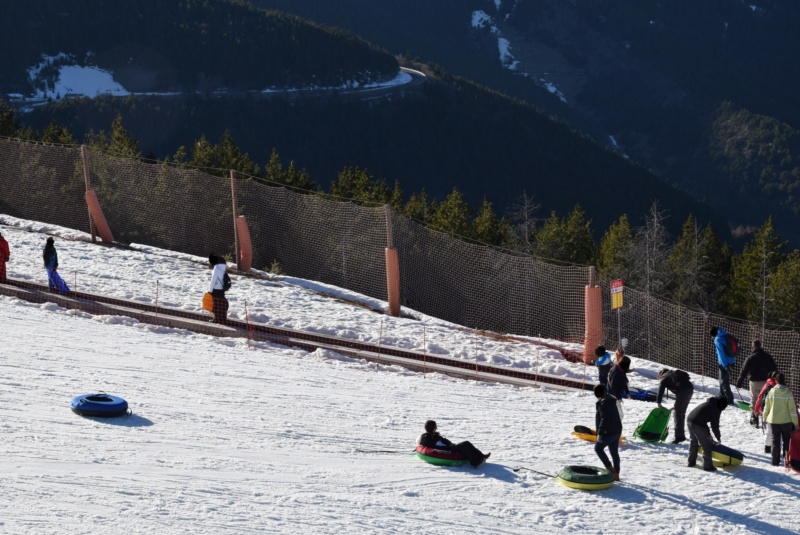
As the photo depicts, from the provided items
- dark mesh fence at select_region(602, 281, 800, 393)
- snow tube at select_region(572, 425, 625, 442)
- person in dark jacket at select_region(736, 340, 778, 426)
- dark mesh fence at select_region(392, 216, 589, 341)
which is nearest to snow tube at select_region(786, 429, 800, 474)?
person in dark jacket at select_region(736, 340, 778, 426)

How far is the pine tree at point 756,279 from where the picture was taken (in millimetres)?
47625

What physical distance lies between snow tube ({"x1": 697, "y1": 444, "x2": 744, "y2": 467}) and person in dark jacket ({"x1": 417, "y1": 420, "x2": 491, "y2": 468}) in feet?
8.44

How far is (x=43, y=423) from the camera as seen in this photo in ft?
42.2

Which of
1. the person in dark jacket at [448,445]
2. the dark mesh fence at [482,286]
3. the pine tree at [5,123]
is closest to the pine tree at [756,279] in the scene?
the dark mesh fence at [482,286]

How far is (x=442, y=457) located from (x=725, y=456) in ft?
10.5

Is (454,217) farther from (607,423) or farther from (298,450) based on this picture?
(607,423)

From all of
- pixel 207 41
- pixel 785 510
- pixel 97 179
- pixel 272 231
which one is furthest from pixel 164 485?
pixel 207 41

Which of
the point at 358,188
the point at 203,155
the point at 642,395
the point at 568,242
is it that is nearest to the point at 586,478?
the point at 642,395

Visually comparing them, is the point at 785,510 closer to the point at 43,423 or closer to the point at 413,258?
the point at 43,423

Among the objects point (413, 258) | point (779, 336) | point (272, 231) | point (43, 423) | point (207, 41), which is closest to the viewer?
point (43, 423)

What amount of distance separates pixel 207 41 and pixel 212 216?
151833 mm

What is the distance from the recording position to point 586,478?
39.7 ft

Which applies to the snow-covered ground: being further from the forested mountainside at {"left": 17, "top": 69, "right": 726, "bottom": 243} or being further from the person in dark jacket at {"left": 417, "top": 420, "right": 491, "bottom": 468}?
the forested mountainside at {"left": 17, "top": 69, "right": 726, "bottom": 243}

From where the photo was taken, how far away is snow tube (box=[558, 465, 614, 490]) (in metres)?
12.1
